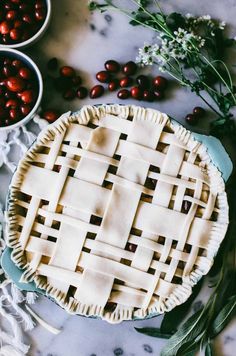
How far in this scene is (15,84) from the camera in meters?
1.43

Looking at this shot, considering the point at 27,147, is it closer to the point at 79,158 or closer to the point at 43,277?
the point at 79,158

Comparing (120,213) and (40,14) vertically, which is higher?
(40,14)

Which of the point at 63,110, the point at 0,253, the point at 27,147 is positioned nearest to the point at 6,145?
the point at 27,147

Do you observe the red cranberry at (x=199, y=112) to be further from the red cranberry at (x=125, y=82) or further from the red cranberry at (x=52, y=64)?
the red cranberry at (x=52, y=64)

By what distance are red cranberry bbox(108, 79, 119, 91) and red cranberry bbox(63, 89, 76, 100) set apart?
0.30ft

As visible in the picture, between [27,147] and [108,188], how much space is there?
27cm

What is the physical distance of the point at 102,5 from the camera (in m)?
1.52

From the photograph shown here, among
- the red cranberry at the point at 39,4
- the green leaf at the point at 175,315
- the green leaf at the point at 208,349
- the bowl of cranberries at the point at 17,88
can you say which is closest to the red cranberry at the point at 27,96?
the bowl of cranberries at the point at 17,88

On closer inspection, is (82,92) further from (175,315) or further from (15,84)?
(175,315)

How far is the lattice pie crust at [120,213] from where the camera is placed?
1.35m

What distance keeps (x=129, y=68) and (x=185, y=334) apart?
67 cm

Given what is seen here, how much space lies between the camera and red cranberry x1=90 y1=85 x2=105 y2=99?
1.50 m

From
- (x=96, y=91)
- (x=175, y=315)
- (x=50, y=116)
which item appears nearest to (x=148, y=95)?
(x=96, y=91)

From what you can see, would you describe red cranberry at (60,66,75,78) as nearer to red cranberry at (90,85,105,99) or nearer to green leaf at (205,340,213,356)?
red cranberry at (90,85,105,99)
